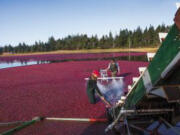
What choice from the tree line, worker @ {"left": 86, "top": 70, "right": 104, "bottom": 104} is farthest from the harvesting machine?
the tree line

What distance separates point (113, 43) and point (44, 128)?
88.6 m

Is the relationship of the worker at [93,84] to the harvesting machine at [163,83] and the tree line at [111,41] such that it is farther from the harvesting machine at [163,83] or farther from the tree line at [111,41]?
the tree line at [111,41]

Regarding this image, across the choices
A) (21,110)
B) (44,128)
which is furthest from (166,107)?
(21,110)

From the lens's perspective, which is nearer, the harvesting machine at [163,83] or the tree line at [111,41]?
the harvesting machine at [163,83]

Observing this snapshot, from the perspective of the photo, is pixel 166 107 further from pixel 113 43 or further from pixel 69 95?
pixel 113 43

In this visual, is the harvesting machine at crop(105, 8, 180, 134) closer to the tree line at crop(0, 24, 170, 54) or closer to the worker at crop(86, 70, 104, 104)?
the worker at crop(86, 70, 104, 104)

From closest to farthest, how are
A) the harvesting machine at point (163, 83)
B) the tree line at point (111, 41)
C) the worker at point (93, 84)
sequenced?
the harvesting machine at point (163, 83)
the worker at point (93, 84)
the tree line at point (111, 41)

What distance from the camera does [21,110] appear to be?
764 cm

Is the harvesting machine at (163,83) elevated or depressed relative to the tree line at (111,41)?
depressed

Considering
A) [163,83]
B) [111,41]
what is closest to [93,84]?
[163,83]

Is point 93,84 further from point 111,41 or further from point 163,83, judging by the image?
point 111,41

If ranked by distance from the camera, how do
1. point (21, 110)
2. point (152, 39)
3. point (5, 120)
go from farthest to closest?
point (152, 39) → point (21, 110) → point (5, 120)

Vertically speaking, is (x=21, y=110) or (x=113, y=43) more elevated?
(x=113, y=43)

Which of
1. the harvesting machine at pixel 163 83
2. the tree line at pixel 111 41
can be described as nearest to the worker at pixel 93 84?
the harvesting machine at pixel 163 83
